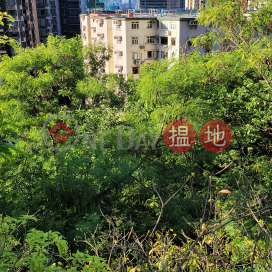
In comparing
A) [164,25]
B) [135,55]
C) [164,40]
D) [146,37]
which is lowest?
[135,55]

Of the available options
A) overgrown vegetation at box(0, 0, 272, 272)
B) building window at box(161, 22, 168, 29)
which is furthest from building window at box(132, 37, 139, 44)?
overgrown vegetation at box(0, 0, 272, 272)

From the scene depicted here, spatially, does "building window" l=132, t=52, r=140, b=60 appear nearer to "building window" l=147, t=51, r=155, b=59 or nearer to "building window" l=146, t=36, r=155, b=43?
"building window" l=147, t=51, r=155, b=59

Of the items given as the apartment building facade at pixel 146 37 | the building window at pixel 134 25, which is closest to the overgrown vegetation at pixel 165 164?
the apartment building facade at pixel 146 37

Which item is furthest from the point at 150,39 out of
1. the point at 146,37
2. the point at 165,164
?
the point at 165,164

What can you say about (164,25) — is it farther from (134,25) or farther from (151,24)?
(134,25)

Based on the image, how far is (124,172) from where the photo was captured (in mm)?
4820

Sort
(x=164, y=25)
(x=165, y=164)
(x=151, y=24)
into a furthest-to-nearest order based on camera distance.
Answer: (x=151, y=24), (x=164, y=25), (x=165, y=164)

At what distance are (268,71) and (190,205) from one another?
8.55 feet

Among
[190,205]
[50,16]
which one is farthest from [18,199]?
[50,16]

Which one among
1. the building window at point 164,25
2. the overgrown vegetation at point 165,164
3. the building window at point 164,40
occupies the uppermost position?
the building window at point 164,25

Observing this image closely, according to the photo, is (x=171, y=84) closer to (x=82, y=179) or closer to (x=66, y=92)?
(x=82, y=179)

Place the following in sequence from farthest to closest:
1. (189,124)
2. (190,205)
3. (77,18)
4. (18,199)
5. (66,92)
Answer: (77,18) < (66,92) < (189,124) < (190,205) < (18,199)

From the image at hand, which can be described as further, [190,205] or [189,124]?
[189,124]

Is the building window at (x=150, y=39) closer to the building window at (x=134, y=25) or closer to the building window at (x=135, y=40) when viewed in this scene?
the building window at (x=135, y=40)
